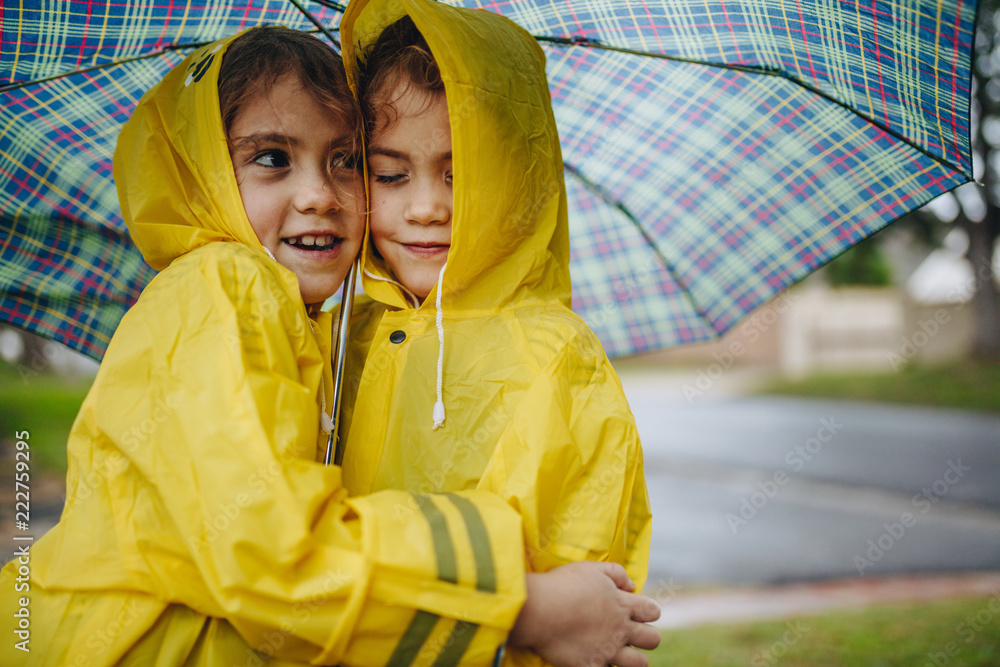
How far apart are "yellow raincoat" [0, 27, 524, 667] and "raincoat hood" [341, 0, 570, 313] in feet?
1.55

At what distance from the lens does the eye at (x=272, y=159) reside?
6.11 ft

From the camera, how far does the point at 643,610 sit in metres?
1.55

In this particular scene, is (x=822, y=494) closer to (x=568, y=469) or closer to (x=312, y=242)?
(x=568, y=469)

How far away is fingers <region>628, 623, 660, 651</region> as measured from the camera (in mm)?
1523

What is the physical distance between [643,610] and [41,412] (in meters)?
12.2

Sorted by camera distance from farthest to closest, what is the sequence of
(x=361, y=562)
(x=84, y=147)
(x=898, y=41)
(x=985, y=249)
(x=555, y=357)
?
(x=985, y=249), (x=84, y=147), (x=898, y=41), (x=555, y=357), (x=361, y=562)

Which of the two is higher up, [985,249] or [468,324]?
[468,324]

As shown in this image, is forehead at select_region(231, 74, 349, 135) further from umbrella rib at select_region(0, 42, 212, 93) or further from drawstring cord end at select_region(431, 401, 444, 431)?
drawstring cord end at select_region(431, 401, 444, 431)

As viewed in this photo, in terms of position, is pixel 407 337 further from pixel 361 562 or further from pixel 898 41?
pixel 898 41

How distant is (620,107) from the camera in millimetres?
2486

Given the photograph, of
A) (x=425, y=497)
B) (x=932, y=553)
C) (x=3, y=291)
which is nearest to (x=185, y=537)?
(x=425, y=497)

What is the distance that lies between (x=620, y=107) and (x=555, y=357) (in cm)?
117

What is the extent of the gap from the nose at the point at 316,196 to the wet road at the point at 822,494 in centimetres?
448

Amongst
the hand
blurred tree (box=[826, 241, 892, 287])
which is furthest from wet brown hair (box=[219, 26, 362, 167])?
blurred tree (box=[826, 241, 892, 287])
